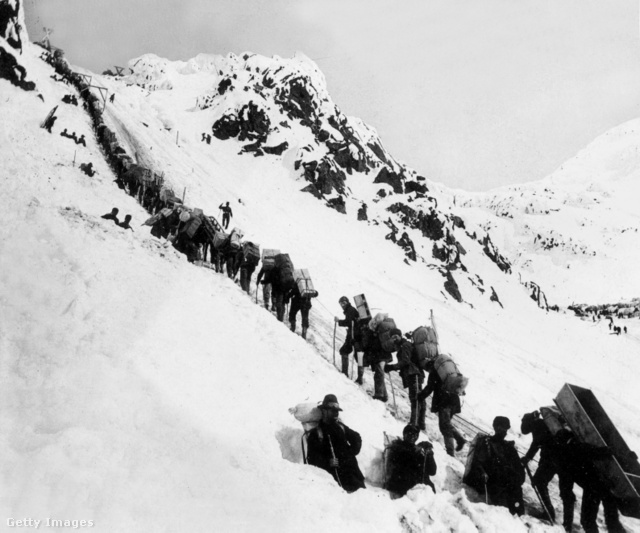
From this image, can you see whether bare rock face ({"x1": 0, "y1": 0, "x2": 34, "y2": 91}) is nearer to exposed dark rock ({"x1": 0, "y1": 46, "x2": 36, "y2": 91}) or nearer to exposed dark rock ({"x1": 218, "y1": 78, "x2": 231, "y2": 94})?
exposed dark rock ({"x1": 0, "y1": 46, "x2": 36, "y2": 91})

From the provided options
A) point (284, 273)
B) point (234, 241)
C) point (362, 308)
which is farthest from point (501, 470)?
point (234, 241)

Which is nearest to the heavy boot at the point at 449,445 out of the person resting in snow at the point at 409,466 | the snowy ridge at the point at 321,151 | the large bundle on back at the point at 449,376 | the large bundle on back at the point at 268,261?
the large bundle on back at the point at 449,376

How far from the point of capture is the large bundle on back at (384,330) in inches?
312

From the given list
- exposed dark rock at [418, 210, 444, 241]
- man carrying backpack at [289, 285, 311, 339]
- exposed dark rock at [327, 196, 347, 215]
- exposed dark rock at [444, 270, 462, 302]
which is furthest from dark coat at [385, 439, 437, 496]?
exposed dark rock at [418, 210, 444, 241]

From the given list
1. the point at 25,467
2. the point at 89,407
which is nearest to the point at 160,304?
the point at 89,407

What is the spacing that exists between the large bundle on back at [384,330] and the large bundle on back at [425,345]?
0.45 metres

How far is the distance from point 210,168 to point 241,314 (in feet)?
110

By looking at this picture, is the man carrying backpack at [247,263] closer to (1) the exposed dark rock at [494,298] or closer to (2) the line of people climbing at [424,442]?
(2) the line of people climbing at [424,442]

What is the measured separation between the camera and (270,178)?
48.5 metres

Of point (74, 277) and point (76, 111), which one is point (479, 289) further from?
point (74, 277)

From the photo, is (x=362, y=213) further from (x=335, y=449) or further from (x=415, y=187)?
(x=335, y=449)

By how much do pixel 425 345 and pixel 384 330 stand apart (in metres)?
0.84

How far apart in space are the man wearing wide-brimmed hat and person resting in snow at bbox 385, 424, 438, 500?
56cm

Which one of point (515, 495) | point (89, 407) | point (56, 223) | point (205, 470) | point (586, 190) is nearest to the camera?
point (205, 470)
